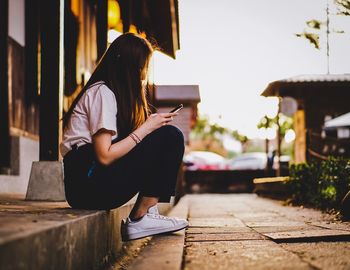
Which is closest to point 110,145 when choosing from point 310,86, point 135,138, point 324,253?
point 135,138

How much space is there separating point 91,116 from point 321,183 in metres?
5.17

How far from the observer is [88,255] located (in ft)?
Result: 9.55

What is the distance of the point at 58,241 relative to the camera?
7.53ft

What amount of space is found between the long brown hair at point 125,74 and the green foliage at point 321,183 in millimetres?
3342

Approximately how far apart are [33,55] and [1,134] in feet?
5.58

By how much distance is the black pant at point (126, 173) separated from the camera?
3.33 m

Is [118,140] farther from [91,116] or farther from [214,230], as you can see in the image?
[214,230]

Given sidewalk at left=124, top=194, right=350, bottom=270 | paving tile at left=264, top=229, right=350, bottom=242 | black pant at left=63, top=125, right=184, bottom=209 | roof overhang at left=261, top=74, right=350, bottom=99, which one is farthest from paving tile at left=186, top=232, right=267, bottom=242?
roof overhang at left=261, top=74, right=350, bottom=99

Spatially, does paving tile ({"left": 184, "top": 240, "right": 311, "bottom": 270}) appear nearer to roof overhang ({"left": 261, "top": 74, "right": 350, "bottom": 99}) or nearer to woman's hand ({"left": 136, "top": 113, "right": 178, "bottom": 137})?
woman's hand ({"left": 136, "top": 113, "right": 178, "bottom": 137})

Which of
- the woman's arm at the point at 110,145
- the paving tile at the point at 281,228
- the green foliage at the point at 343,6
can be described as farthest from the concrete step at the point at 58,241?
the green foliage at the point at 343,6

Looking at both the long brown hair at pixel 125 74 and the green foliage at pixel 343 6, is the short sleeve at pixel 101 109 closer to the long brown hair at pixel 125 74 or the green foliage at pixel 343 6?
the long brown hair at pixel 125 74

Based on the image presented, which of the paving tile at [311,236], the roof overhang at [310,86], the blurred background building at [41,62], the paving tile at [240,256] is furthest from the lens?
the roof overhang at [310,86]

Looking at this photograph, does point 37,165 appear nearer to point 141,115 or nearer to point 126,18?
point 141,115

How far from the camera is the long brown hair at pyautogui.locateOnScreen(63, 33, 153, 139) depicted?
338 cm
